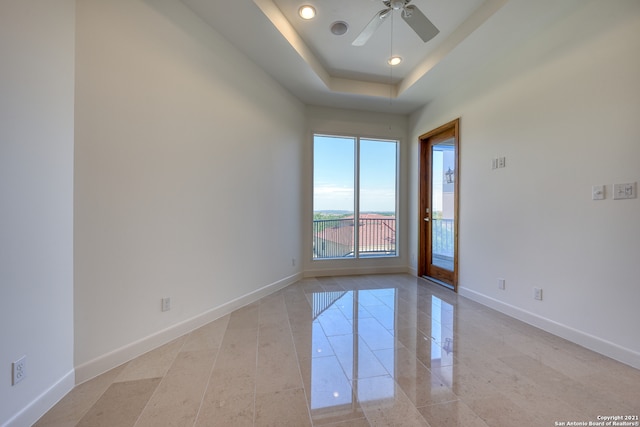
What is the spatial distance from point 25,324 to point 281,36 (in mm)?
2915

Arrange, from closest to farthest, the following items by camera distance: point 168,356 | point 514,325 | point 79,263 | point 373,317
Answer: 1. point 79,263
2. point 168,356
3. point 514,325
4. point 373,317

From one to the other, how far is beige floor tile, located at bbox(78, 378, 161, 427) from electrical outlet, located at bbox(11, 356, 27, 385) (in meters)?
0.37

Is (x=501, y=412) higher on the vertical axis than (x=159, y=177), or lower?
lower

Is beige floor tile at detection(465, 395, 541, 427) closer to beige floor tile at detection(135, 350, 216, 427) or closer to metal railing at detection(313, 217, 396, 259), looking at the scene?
beige floor tile at detection(135, 350, 216, 427)

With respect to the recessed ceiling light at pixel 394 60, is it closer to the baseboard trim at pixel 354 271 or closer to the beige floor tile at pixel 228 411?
the baseboard trim at pixel 354 271

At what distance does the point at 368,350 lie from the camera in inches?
83.4

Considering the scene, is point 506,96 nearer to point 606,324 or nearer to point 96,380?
point 606,324

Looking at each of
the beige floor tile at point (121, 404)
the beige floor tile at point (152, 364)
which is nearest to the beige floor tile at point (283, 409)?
the beige floor tile at point (121, 404)

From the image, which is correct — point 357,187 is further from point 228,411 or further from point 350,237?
point 228,411

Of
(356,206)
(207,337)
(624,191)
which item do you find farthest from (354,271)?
(624,191)

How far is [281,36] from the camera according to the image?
8.72 feet

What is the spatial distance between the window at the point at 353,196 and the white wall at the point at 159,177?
1376 millimetres

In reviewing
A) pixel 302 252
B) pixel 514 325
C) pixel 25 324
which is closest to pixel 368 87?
pixel 302 252

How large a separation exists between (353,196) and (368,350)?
2.96m
